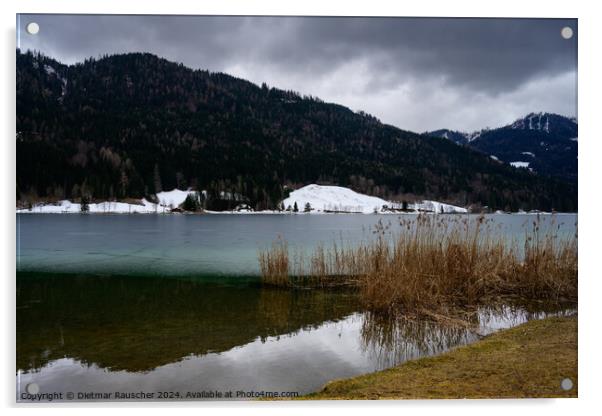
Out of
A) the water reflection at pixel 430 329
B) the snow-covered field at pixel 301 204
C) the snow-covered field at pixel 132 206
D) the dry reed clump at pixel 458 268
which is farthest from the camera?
the snow-covered field at pixel 301 204

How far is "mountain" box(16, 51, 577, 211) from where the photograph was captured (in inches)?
170

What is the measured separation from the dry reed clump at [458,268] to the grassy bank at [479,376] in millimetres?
1233

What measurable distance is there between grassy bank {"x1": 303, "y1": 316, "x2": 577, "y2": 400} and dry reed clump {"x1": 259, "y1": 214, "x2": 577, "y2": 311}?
4.05ft

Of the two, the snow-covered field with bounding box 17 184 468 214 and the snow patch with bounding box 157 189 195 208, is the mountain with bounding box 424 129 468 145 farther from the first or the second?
the snow patch with bounding box 157 189 195 208

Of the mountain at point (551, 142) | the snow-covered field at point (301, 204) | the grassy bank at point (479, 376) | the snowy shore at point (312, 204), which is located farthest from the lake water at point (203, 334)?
the snow-covered field at point (301, 204)

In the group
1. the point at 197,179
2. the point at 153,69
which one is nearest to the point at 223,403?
the point at 153,69

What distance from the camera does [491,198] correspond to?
23.5ft

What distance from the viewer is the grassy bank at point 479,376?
292 cm

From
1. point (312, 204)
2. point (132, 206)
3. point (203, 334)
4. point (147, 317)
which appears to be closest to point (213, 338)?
point (203, 334)

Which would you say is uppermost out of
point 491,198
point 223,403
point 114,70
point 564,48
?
point 114,70

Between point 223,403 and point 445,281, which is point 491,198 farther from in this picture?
point 223,403

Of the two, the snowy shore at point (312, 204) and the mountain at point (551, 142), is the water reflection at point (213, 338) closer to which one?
the mountain at point (551, 142)

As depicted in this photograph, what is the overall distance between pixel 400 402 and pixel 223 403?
126cm

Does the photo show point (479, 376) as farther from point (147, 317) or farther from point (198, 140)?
point (198, 140)
